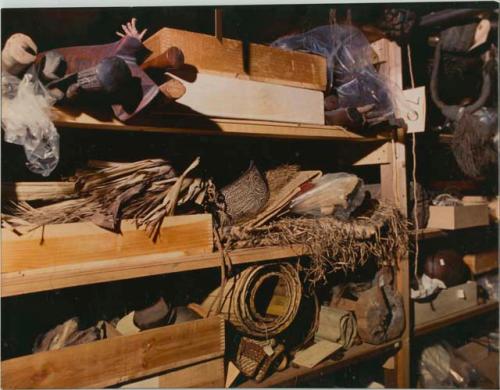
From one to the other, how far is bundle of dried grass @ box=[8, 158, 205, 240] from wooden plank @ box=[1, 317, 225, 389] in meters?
0.30

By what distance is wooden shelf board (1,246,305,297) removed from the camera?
88 centimetres

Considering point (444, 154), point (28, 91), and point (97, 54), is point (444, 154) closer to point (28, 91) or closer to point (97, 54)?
point (97, 54)

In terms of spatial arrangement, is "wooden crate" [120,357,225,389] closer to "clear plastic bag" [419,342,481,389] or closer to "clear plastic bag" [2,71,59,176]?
"clear plastic bag" [2,71,59,176]

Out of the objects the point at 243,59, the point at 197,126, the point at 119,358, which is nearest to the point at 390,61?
the point at 243,59

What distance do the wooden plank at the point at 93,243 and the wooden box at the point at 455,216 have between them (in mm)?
1070

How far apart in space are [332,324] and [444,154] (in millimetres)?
1071

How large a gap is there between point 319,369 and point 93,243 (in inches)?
35.4

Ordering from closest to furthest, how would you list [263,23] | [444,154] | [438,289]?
[263,23]
[438,289]
[444,154]

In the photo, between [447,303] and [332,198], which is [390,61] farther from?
[447,303]

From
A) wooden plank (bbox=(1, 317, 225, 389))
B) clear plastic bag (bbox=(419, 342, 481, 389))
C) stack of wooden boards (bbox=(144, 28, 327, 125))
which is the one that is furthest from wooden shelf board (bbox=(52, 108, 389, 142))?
clear plastic bag (bbox=(419, 342, 481, 389))

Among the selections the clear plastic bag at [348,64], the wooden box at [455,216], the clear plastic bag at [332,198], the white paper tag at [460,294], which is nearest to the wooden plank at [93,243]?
the clear plastic bag at [332,198]

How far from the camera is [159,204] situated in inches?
42.6

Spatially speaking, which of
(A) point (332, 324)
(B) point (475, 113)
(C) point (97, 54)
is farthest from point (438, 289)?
(C) point (97, 54)

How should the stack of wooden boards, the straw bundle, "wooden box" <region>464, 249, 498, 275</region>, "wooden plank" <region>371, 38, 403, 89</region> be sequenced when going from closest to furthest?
the stack of wooden boards
the straw bundle
"wooden plank" <region>371, 38, 403, 89</region>
"wooden box" <region>464, 249, 498, 275</region>
